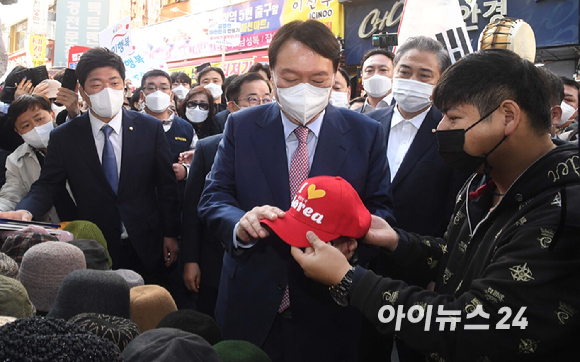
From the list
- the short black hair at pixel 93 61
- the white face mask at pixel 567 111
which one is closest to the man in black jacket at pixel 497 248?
the short black hair at pixel 93 61

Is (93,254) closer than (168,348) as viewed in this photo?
No

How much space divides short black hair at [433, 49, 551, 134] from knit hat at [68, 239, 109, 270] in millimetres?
1318

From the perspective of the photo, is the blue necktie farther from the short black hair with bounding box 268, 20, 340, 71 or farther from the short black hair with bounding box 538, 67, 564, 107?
the short black hair with bounding box 538, 67, 564, 107

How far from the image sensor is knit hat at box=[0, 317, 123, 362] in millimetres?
834

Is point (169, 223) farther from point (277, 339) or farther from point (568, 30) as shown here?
point (568, 30)

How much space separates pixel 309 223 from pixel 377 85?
116 inches

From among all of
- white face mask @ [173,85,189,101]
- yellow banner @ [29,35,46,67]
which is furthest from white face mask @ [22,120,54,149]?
yellow banner @ [29,35,46,67]

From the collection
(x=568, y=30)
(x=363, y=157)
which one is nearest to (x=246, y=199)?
(x=363, y=157)

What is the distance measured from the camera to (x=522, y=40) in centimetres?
251

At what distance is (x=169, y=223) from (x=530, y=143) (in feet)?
7.34

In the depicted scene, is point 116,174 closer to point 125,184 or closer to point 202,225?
point 125,184

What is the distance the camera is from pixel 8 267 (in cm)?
146

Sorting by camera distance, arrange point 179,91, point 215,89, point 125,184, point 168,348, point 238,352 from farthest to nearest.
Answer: point 179,91, point 215,89, point 125,184, point 238,352, point 168,348

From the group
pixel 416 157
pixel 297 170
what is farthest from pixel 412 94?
pixel 297 170
